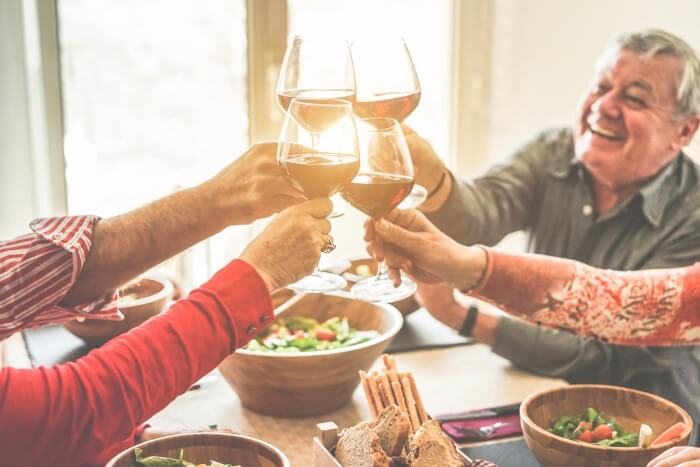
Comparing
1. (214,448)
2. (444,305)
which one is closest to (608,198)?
(444,305)

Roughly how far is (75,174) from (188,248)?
178cm

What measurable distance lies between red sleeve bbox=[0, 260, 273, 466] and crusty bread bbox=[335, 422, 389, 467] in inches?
8.2

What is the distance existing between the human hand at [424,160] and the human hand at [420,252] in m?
0.22

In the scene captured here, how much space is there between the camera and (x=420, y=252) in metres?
1.63

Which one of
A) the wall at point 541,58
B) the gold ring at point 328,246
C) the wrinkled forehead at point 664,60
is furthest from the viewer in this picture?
the wall at point 541,58

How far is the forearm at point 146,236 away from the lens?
1487mm

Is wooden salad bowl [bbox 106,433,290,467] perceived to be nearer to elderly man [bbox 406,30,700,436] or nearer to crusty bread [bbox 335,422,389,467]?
crusty bread [bbox 335,422,389,467]

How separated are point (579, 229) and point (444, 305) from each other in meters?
0.61

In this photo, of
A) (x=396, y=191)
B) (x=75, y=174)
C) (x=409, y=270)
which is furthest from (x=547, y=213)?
(x=75, y=174)

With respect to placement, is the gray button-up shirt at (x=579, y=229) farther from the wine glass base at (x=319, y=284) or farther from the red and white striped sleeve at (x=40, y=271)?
the red and white striped sleeve at (x=40, y=271)

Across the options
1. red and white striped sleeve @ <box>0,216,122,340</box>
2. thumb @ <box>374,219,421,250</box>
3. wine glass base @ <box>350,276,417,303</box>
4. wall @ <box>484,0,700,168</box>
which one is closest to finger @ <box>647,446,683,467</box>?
wine glass base @ <box>350,276,417,303</box>

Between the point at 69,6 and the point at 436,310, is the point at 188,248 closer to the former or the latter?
the point at 436,310

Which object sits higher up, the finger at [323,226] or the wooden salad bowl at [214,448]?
the finger at [323,226]

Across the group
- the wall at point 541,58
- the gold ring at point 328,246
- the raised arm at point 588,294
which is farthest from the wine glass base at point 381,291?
the wall at point 541,58
